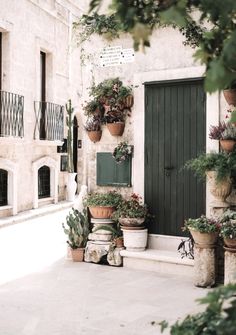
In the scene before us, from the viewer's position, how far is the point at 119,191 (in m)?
7.41

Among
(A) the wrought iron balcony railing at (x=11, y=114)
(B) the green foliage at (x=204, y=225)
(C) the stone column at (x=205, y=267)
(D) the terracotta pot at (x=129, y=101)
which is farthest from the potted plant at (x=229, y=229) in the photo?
(A) the wrought iron balcony railing at (x=11, y=114)

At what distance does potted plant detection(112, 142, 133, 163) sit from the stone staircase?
1.27 m

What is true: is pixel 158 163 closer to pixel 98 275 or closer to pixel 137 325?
pixel 98 275

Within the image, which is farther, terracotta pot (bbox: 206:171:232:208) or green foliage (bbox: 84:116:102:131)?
green foliage (bbox: 84:116:102:131)

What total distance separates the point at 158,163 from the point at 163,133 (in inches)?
18.2

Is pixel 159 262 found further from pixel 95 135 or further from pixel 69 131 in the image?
pixel 69 131

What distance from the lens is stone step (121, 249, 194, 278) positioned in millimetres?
6387

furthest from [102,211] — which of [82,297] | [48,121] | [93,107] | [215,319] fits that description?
[48,121]

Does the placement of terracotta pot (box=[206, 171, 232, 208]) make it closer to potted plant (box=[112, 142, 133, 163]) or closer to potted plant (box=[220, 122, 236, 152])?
potted plant (box=[220, 122, 236, 152])

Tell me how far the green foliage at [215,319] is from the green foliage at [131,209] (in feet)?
15.2

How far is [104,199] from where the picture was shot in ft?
23.8

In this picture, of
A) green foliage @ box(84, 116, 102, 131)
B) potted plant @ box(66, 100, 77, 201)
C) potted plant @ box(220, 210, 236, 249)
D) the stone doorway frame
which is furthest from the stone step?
potted plant @ box(66, 100, 77, 201)

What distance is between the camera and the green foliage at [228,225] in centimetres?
555

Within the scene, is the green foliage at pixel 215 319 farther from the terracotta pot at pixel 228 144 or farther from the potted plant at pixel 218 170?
the terracotta pot at pixel 228 144
